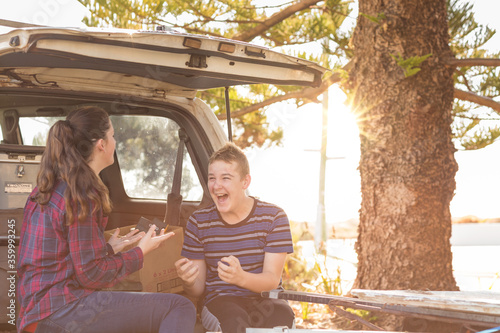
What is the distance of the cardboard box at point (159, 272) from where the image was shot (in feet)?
10.8

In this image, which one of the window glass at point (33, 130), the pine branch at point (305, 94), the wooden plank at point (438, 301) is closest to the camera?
the wooden plank at point (438, 301)

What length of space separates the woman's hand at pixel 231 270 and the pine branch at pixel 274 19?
16.3ft

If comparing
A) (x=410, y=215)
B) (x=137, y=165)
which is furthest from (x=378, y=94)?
(x=137, y=165)

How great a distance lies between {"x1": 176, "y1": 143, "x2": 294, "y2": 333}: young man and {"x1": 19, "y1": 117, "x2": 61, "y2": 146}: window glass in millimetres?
1797

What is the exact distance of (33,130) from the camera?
14.5ft

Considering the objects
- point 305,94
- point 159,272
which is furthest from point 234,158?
point 305,94

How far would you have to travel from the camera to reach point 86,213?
7.88 feet

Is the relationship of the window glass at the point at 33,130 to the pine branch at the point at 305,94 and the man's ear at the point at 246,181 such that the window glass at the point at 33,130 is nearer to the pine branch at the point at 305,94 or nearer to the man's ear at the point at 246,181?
the man's ear at the point at 246,181

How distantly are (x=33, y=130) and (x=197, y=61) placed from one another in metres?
1.91

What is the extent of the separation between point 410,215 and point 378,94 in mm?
1147

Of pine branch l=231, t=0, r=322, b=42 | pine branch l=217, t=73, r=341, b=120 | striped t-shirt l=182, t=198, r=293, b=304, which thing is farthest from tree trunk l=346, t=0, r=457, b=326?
striped t-shirt l=182, t=198, r=293, b=304

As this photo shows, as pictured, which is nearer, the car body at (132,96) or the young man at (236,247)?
the car body at (132,96)

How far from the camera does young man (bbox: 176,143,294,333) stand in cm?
294

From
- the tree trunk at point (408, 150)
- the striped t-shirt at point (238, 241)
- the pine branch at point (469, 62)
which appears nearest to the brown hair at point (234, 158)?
the striped t-shirt at point (238, 241)
